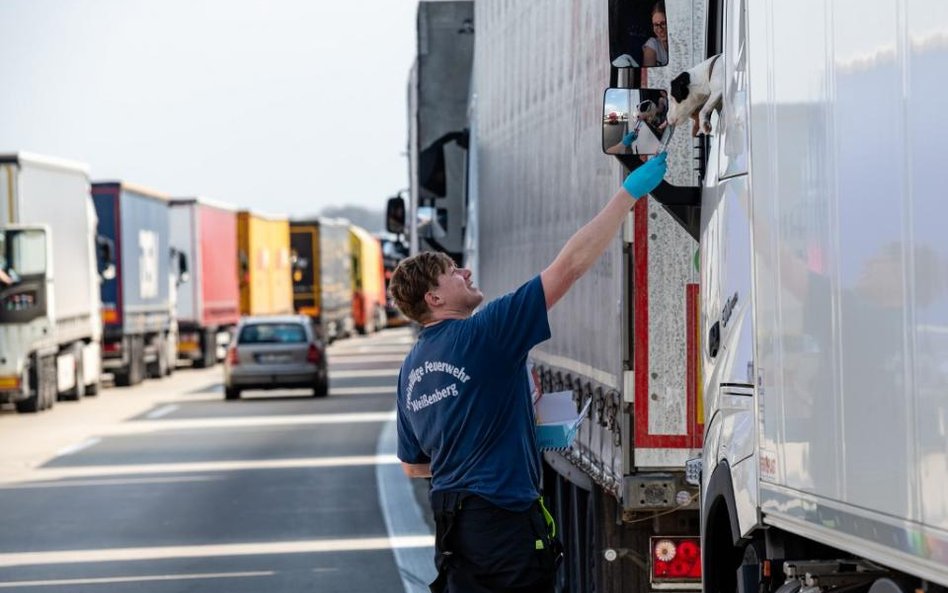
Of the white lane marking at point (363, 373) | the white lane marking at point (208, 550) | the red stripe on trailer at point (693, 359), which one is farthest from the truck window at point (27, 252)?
the red stripe on trailer at point (693, 359)

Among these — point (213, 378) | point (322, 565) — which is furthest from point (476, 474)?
point (213, 378)

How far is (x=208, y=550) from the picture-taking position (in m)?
15.5

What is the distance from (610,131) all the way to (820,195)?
1.83 meters

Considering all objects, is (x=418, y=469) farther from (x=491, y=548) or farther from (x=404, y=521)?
(x=404, y=521)

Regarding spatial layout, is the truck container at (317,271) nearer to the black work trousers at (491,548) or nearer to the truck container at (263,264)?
the truck container at (263,264)

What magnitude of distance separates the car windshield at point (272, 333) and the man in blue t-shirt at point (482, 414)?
1206 inches

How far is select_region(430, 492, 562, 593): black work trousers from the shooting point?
6391mm

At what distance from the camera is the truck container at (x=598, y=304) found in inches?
320

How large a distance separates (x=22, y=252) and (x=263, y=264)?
2740 centimetres

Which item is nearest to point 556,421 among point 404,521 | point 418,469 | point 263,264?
point 418,469

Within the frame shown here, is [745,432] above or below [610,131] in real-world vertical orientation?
below

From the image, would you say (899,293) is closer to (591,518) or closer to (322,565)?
(591,518)

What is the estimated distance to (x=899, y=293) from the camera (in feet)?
13.7

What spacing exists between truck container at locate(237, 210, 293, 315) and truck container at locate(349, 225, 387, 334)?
16.4m
